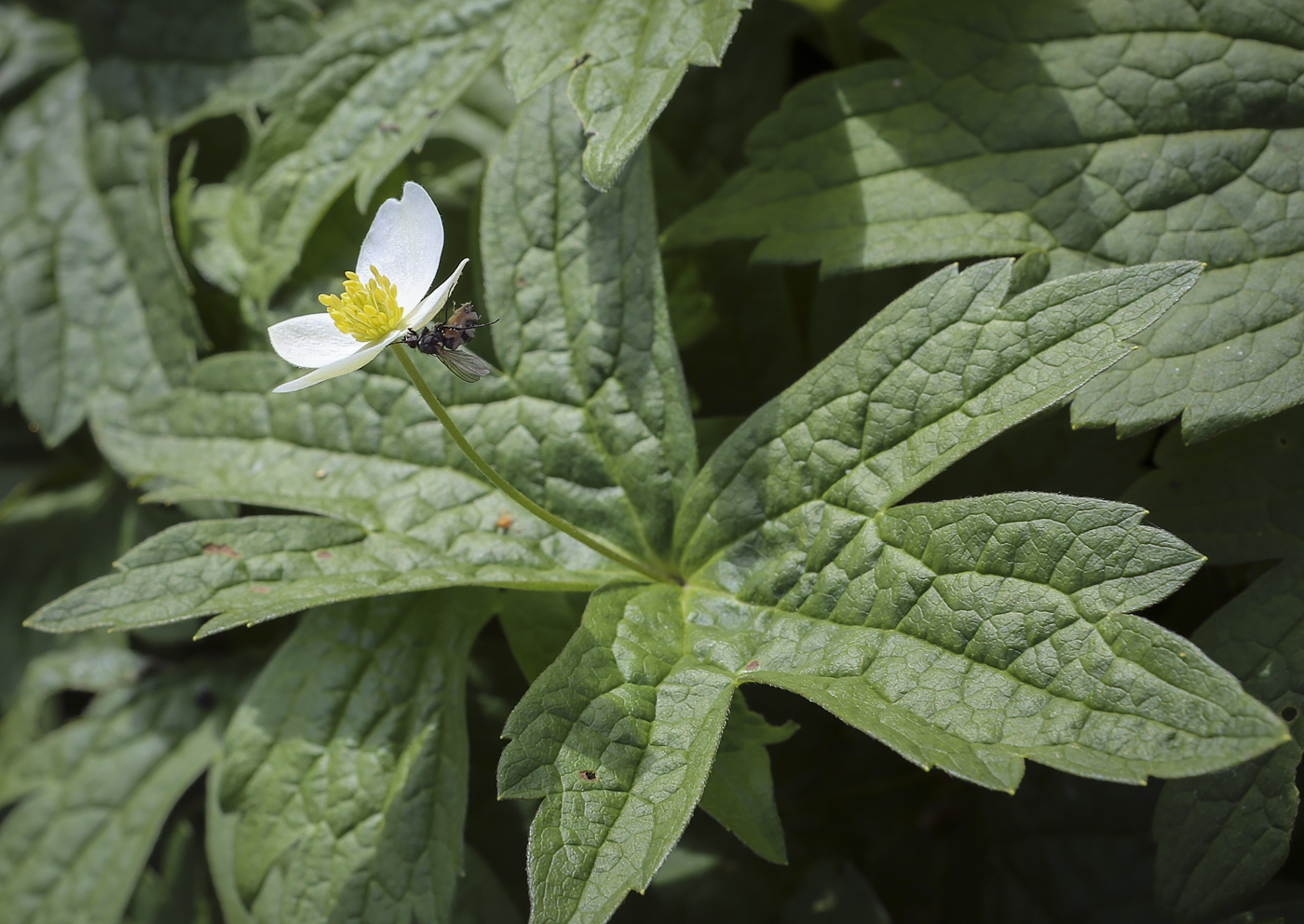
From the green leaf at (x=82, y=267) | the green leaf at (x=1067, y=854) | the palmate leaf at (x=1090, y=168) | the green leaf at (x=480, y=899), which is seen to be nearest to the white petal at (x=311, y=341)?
the palmate leaf at (x=1090, y=168)

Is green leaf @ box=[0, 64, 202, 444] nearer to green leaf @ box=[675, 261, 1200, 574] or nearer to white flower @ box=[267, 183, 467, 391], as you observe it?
white flower @ box=[267, 183, 467, 391]

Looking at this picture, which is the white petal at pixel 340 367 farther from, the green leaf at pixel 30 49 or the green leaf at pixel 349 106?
the green leaf at pixel 30 49

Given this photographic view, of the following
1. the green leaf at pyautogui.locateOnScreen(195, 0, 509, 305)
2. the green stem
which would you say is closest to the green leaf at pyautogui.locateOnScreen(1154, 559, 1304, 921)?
the green stem

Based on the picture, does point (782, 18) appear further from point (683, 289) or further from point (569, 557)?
point (569, 557)

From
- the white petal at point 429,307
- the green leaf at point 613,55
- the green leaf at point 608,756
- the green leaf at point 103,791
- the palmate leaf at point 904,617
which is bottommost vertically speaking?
the green leaf at point 103,791

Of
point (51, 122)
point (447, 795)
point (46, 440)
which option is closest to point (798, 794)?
point (447, 795)
